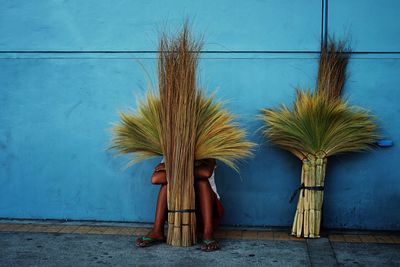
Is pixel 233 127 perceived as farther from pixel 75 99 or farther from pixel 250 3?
pixel 75 99

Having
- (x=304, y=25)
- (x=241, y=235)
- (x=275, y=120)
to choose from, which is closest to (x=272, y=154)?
(x=275, y=120)

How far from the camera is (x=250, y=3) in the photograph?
5109 mm

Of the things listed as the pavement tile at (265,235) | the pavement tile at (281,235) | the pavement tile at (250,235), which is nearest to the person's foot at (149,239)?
the pavement tile at (250,235)

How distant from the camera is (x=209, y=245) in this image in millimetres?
4453

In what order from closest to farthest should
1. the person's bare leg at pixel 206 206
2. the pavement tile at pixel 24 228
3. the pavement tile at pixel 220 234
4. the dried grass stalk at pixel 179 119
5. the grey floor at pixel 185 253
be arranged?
1. the grey floor at pixel 185 253
2. the dried grass stalk at pixel 179 119
3. the person's bare leg at pixel 206 206
4. the pavement tile at pixel 220 234
5. the pavement tile at pixel 24 228

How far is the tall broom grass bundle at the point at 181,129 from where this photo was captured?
4430 millimetres

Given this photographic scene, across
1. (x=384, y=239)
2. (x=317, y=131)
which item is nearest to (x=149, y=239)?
(x=317, y=131)

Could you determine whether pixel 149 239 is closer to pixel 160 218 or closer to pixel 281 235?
pixel 160 218

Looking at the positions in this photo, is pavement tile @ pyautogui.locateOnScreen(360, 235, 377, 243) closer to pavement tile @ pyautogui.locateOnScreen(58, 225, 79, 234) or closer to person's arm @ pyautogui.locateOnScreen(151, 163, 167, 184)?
person's arm @ pyautogui.locateOnScreen(151, 163, 167, 184)

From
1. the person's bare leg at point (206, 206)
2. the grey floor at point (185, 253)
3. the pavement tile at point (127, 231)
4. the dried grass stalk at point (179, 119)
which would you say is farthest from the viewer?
the pavement tile at point (127, 231)

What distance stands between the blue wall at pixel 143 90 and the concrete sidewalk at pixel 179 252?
39cm

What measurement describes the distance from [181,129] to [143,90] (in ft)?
3.17

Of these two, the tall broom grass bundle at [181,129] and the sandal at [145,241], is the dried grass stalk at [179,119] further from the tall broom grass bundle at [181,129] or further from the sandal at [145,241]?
the sandal at [145,241]

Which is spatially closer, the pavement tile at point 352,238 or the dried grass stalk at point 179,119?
the dried grass stalk at point 179,119
